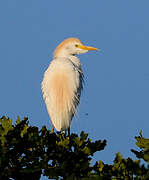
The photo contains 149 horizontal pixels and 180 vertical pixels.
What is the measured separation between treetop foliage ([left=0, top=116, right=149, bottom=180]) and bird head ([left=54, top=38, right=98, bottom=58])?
3737 millimetres

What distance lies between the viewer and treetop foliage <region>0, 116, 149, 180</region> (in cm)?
458

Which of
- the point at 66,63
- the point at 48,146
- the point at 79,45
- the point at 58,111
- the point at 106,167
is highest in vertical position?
the point at 79,45

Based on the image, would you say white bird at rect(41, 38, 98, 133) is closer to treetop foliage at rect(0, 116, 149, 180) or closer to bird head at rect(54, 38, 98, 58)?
bird head at rect(54, 38, 98, 58)

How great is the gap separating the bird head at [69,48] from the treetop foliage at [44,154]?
374cm

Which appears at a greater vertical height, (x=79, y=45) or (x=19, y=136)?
(x=79, y=45)

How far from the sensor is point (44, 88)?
7.82 metres

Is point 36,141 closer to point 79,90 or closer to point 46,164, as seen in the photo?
point 46,164

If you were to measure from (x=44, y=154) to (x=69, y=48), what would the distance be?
4.18 m

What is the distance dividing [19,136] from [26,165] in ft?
1.34

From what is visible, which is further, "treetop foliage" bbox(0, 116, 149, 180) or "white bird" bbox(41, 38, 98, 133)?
"white bird" bbox(41, 38, 98, 133)

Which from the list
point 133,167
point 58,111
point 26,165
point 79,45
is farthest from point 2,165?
point 79,45

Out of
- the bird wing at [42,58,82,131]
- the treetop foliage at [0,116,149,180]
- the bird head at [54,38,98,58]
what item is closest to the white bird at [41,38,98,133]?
the bird wing at [42,58,82,131]

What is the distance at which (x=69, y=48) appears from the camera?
8781 mm

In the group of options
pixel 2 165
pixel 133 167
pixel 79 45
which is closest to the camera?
pixel 133 167
